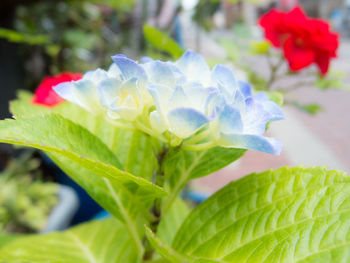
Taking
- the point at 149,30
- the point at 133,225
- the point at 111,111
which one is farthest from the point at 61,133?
the point at 149,30

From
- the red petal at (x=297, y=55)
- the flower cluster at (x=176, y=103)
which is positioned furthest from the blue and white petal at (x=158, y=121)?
the red petal at (x=297, y=55)

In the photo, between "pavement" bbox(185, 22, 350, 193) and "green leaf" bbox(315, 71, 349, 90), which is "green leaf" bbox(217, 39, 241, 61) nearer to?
"green leaf" bbox(315, 71, 349, 90)

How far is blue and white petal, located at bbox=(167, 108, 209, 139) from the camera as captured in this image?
23cm

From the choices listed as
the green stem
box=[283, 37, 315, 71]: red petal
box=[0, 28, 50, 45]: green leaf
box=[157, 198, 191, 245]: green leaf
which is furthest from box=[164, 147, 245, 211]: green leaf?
box=[0, 28, 50, 45]: green leaf

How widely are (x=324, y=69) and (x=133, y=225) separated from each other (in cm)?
59

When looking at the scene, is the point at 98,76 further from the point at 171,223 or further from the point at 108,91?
the point at 171,223

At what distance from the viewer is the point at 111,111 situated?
28 centimetres

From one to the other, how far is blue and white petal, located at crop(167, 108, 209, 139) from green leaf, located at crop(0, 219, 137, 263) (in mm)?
244

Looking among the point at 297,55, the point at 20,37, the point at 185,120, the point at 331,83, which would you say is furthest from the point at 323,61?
the point at 20,37

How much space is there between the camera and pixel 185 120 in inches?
9.5

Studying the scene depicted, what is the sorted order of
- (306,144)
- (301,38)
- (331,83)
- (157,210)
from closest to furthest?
(157,210), (301,38), (331,83), (306,144)

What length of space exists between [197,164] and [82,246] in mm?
251

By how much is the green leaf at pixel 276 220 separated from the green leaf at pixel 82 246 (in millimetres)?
161

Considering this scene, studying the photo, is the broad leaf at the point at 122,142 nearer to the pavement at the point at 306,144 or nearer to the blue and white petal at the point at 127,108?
the blue and white petal at the point at 127,108
